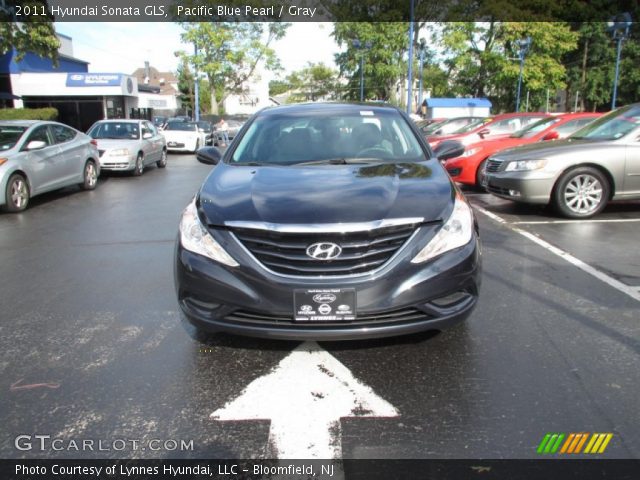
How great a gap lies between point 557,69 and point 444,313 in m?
45.2

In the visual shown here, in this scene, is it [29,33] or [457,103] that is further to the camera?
[457,103]

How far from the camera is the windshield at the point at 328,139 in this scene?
14.1 ft

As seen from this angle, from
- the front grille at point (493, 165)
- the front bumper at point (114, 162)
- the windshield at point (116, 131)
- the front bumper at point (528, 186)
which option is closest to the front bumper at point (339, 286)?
the front bumper at point (528, 186)

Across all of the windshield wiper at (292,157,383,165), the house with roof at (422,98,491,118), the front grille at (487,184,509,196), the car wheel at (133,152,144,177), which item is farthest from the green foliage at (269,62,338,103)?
the windshield wiper at (292,157,383,165)

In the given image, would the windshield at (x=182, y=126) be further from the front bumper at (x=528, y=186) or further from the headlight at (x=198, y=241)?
the headlight at (x=198, y=241)

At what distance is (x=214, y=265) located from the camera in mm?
3045

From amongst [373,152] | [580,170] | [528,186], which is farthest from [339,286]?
[580,170]

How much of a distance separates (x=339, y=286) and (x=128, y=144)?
13398 mm

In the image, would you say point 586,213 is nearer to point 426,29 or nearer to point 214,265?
point 214,265

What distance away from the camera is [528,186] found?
7703 millimetres

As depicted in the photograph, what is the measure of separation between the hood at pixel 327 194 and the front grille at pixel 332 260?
9 centimetres

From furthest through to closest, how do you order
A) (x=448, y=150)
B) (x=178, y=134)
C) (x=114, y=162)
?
1. (x=178, y=134)
2. (x=114, y=162)
3. (x=448, y=150)

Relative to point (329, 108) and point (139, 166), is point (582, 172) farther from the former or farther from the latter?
point (139, 166)

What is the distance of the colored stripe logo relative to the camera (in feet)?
8.08
